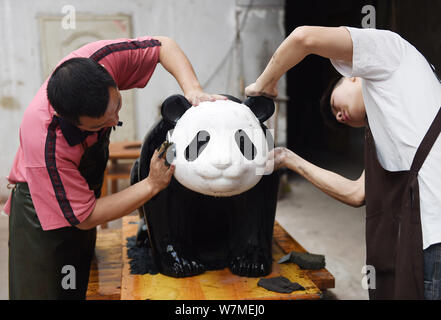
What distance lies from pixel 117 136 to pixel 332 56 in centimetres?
396

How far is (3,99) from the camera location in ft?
15.1

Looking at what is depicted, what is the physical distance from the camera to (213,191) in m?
1.49

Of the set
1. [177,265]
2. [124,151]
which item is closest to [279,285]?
[177,265]

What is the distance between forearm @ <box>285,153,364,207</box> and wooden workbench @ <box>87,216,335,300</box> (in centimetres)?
40

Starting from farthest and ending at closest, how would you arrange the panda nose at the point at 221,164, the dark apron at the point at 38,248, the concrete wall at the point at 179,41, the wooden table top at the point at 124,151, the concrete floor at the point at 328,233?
the concrete wall at the point at 179,41
the wooden table top at the point at 124,151
the concrete floor at the point at 328,233
the dark apron at the point at 38,248
the panda nose at the point at 221,164

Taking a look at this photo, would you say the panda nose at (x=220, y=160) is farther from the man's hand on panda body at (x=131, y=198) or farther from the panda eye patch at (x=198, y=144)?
the man's hand on panda body at (x=131, y=198)

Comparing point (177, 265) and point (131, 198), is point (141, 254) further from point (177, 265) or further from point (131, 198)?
point (131, 198)

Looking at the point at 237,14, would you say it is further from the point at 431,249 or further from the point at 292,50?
the point at 431,249

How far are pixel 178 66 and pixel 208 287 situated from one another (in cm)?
94

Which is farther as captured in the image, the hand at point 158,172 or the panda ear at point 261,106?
the panda ear at point 261,106

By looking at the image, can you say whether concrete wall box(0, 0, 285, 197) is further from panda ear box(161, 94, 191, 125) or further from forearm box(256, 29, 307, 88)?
forearm box(256, 29, 307, 88)

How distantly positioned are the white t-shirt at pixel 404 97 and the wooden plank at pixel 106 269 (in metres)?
1.34

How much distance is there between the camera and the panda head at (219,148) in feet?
4.69

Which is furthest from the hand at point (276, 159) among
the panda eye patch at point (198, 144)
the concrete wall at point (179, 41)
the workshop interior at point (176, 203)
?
the concrete wall at point (179, 41)
